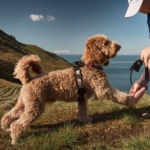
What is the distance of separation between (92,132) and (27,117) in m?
1.42

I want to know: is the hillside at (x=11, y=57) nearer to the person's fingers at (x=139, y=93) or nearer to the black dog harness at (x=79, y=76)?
the black dog harness at (x=79, y=76)

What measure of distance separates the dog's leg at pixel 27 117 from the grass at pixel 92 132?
206 mm

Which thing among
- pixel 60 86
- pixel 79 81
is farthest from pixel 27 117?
pixel 79 81

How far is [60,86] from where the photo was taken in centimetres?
468

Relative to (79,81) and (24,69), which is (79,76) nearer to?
(79,81)

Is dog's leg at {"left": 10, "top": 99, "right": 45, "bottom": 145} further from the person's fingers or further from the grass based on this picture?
the person's fingers

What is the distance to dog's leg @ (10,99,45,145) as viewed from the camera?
14.1 ft

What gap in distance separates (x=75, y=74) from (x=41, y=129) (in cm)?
154

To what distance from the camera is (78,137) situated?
4047 millimetres

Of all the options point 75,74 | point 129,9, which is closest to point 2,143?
point 75,74

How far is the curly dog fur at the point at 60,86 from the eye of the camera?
4.48 metres

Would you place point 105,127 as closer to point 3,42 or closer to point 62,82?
point 62,82

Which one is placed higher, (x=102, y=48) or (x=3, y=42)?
(x=3, y=42)

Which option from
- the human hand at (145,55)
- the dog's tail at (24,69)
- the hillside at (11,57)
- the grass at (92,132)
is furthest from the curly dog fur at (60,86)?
the hillside at (11,57)
